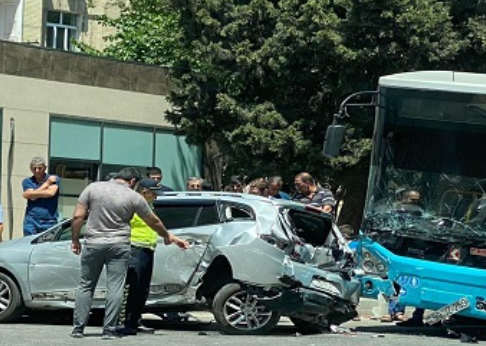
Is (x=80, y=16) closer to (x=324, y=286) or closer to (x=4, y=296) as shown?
(x=4, y=296)

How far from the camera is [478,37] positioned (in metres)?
22.9

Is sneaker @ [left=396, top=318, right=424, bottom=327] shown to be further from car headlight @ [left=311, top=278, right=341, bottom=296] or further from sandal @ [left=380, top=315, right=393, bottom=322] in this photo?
car headlight @ [left=311, top=278, right=341, bottom=296]

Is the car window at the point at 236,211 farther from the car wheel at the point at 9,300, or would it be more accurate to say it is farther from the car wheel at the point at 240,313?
the car wheel at the point at 9,300

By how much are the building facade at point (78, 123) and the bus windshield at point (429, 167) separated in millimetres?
11626

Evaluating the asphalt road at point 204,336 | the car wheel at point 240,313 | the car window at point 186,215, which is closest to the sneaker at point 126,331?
the asphalt road at point 204,336

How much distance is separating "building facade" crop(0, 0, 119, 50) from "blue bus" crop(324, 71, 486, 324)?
23478 mm

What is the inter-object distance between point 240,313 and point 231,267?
53cm

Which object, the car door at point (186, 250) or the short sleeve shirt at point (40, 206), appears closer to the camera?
the car door at point (186, 250)

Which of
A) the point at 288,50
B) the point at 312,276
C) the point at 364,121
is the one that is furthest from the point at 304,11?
the point at 312,276

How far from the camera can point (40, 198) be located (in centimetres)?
1633

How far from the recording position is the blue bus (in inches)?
523

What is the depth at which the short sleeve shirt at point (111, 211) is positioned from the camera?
1214 centimetres

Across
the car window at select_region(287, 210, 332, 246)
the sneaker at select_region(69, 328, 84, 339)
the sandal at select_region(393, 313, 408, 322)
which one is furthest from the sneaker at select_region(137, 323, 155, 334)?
the sandal at select_region(393, 313, 408, 322)

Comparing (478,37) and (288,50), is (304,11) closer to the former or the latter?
(288,50)
